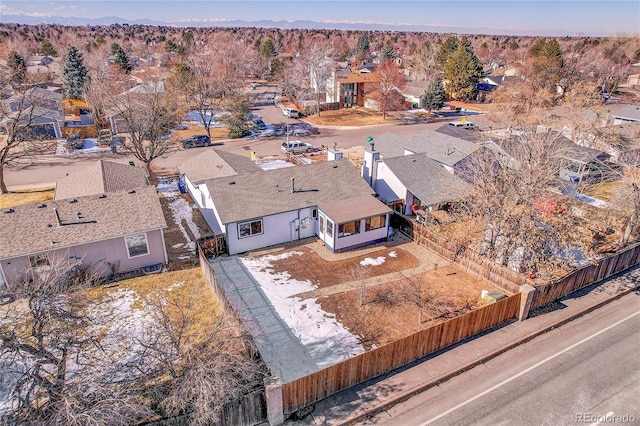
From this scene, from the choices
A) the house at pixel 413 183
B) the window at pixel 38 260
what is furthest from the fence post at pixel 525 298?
the window at pixel 38 260

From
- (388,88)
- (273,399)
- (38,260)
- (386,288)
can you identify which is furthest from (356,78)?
(273,399)

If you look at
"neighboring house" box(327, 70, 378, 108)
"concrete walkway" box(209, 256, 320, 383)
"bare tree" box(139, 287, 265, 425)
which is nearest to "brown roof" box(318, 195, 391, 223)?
"concrete walkway" box(209, 256, 320, 383)

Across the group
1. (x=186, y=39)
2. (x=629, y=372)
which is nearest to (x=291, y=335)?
(x=629, y=372)

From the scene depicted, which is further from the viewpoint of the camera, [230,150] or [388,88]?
[388,88]

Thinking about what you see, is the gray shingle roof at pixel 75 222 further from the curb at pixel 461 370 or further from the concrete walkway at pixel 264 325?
the curb at pixel 461 370

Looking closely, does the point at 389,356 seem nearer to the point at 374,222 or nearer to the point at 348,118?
the point at 374,222

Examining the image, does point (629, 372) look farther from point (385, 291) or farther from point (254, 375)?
point (254, 375)

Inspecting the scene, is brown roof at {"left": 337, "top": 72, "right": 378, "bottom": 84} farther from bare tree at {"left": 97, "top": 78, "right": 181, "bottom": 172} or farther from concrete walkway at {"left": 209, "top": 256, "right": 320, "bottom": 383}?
concrete walkway at {"left": 209, "top": 256, "right": 320, "bottom": 383}
